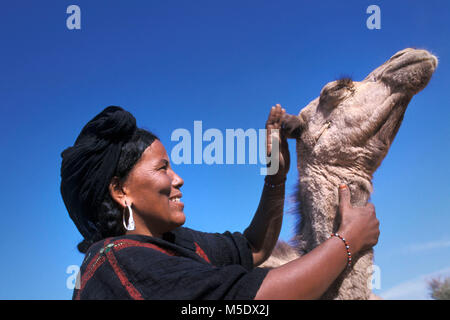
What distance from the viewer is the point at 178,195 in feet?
8.26

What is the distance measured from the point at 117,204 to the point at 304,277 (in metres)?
1.24

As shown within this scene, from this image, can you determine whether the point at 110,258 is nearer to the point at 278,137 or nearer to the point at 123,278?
the point at 123,278

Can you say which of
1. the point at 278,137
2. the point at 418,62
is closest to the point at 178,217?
the point at 278,137

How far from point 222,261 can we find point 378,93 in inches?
61.6

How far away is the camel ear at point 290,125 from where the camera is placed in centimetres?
Result: 270

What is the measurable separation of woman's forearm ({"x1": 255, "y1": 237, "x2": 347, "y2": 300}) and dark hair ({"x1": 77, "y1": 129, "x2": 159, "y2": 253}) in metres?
1.06

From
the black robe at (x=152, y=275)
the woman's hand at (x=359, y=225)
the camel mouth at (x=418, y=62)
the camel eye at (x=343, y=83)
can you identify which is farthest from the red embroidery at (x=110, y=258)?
the camel mouth at (x=418, y=62)

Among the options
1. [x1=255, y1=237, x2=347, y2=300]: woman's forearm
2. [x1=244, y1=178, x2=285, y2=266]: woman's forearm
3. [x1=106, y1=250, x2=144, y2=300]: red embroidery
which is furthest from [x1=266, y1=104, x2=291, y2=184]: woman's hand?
[x1=106, y1=250, x2=144, y2=300]: red embroidery

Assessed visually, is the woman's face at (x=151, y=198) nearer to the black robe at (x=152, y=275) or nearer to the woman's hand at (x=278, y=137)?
the black robe at (x=152, y=275)

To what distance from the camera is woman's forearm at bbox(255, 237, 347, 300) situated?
1721 millimetres

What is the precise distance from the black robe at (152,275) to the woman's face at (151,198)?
28 cm

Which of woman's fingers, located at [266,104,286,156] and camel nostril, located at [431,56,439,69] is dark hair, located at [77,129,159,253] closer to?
woman's fingers, located at [266,104,286,156]
